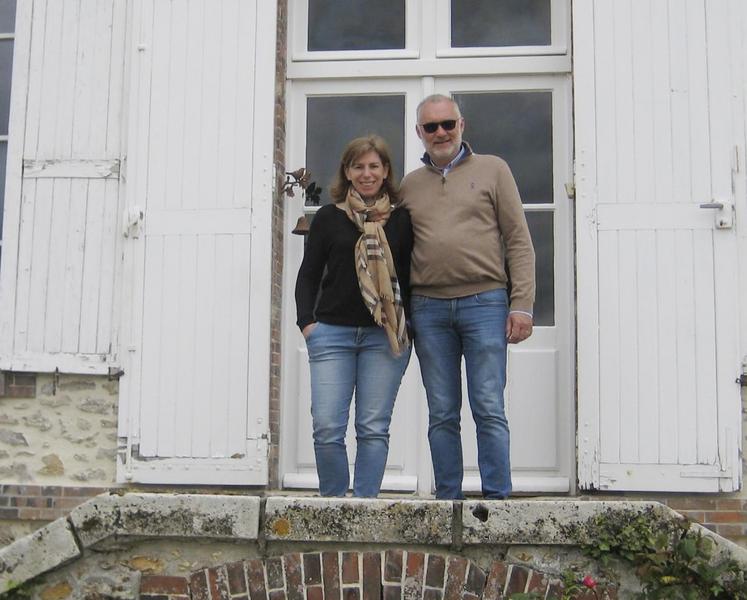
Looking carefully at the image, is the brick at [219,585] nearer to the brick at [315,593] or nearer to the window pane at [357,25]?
the brick at [315,593]

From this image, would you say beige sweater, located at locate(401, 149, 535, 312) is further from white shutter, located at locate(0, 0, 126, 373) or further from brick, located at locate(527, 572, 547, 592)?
white shutter, located at locate(0, 0, 126, 373)

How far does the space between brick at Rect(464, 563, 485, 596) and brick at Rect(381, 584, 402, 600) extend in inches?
8.5

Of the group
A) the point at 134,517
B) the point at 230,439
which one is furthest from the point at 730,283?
the point at 134,517

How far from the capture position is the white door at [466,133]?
17.0 ft

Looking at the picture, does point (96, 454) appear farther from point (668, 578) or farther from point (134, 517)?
point (668, 578)

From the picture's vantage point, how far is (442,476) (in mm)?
3967

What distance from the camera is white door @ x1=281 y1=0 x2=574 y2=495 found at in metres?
5.20

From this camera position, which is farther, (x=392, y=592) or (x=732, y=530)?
(x=732, y=530)

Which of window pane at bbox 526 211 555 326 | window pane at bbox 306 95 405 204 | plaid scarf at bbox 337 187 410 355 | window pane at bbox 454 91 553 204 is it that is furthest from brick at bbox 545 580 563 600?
window pane at bbox 306 95 405 204

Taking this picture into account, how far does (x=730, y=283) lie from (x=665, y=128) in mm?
771

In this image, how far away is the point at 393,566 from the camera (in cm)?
347

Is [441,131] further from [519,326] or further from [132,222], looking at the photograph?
[132,222]

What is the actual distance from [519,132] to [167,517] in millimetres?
2826

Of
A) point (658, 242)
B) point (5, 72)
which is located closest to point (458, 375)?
point (658, 242)
